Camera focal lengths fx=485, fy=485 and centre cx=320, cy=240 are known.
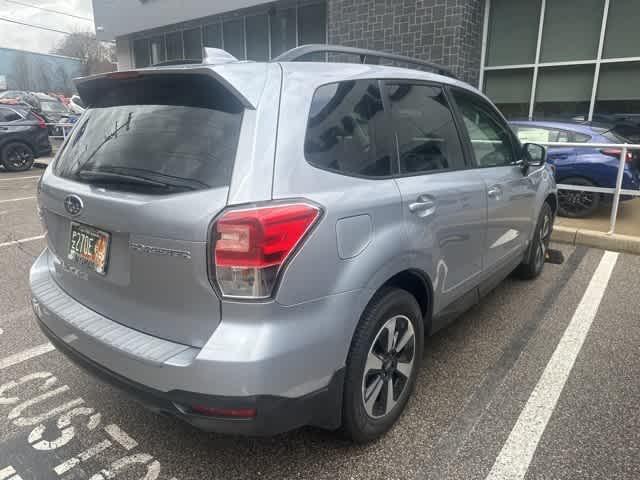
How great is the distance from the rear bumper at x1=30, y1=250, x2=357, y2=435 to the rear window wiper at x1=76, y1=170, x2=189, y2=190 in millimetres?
595

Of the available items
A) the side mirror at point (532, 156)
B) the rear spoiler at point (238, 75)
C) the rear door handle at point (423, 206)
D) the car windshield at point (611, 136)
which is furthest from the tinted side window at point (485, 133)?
the car windshield at point (611, 136)

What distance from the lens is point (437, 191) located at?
257 centimetres

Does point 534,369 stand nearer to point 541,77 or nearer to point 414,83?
point 414,83

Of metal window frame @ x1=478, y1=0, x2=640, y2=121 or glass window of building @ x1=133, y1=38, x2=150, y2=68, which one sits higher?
glass window of building @ x1=133, y1=38, x2=150, y2=68

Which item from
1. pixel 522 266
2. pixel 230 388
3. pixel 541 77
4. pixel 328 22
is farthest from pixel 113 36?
pixel 230 388

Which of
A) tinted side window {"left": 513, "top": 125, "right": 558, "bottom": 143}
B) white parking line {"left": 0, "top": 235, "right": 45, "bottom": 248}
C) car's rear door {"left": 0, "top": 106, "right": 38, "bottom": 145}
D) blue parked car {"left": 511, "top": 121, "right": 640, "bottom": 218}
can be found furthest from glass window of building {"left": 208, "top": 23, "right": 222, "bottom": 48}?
blue parked car {"left": 511, "top": 121, "right": 640, "bottom": 218}

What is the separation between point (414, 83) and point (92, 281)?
1.97 m

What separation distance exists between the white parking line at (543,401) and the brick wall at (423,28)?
24.3 ft

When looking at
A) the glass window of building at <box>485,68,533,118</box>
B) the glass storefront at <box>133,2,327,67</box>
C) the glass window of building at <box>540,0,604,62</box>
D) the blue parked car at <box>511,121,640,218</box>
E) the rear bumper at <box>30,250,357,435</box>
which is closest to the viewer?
the rear bumper at <box>30,250,357,435</box>

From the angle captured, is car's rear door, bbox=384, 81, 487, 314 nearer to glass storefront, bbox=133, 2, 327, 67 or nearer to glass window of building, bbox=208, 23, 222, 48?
glass storefront, bbox=133, 2, 327, 67

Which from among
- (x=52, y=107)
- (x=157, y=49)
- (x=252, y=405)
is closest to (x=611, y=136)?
(x=252, y=405)

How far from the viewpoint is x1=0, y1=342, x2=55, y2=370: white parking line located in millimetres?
3131

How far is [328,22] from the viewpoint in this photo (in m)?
12.5

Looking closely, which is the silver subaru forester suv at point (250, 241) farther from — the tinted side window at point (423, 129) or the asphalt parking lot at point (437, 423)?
the asphalt parking lot at point (437, 423)
